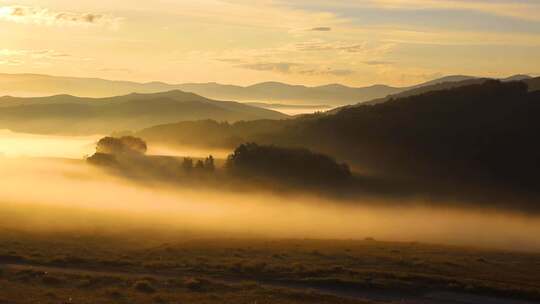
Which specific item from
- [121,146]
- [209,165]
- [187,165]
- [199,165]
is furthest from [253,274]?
[121,146]

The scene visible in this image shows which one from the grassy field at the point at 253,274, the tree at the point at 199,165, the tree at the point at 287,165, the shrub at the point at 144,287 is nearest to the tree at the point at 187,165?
the tree at the point at 199,165

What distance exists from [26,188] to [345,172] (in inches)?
2344

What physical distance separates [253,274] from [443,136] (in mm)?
118141

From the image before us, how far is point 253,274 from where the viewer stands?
Result: 47469 millimetres

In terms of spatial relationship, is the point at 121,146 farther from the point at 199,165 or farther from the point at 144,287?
the point at 144,287

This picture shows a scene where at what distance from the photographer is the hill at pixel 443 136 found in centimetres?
14525

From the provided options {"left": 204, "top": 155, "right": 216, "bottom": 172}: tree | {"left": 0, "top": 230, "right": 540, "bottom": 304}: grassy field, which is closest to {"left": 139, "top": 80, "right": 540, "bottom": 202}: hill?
{"left": 204, "top": 155, "right": 216, "bottom": 172}: tree

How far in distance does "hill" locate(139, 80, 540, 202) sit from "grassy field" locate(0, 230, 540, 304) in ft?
267

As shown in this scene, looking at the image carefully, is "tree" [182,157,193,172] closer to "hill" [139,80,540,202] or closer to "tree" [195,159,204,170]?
"tree" [195,159,204,170]

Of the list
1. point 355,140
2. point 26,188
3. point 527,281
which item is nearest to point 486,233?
point 527,281

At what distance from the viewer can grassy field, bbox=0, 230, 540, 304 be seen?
40312 millimetres

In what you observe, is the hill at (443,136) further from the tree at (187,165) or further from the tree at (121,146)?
the tree at (187,165)

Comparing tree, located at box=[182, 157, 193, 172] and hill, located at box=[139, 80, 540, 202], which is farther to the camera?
tree, located at box=[182, 157, 193, 172]

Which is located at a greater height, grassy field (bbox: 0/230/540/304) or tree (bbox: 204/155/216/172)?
tree (bbox: 204/155/216/172)
